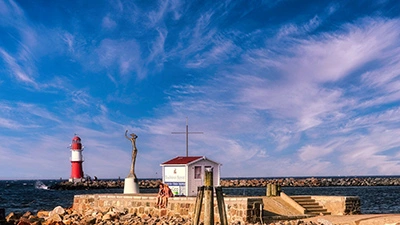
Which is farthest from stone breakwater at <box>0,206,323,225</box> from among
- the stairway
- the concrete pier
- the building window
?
the stairway

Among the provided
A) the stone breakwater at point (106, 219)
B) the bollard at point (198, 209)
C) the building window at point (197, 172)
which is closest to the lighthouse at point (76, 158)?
the stone breakwater at point (106, 219)

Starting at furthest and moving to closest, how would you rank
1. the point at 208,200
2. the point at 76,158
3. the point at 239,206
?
the point at 76,158 < the point at 239,206 < the point at 208,200

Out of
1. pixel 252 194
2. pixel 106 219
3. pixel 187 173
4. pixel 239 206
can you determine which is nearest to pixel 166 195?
pixel 187 173

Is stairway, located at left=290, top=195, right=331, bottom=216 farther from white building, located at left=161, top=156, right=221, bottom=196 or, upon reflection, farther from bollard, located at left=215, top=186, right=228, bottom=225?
bollard, located at left=215, top=186, right=228, bottom=225

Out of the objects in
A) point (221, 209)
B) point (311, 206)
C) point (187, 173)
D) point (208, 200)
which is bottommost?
point (311, 206)

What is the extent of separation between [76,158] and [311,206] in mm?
53561

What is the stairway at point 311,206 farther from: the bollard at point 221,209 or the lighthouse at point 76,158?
the lighthouse at point 76,158

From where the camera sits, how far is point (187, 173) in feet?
74.7

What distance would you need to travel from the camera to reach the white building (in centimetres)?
2288

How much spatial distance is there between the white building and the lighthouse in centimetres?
4921

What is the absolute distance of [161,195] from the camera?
21531 millimetres

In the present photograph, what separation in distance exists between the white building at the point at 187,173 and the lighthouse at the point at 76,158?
4921 cm

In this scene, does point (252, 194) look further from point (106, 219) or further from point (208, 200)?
point (208, 200)

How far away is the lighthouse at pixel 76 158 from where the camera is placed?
70562mm
